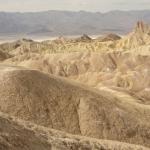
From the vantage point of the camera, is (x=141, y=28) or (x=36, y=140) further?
(x=141, y=28)

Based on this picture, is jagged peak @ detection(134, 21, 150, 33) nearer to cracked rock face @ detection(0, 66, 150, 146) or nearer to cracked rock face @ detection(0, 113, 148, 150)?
cracked rock face @ detection(0, 66, 150, 146)

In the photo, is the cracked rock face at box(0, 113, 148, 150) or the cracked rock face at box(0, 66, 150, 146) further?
the cracked rock face at box(0, 66, 150, 146)

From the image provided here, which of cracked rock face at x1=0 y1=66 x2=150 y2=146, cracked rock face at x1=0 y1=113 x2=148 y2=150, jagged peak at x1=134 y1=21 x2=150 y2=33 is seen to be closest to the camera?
cracked rock face at x1=0 y1=113 x2=148 y2=150

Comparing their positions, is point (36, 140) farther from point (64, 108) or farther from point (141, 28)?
point (141, 28)

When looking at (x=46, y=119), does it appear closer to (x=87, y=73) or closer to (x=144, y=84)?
(x=144, y=84)

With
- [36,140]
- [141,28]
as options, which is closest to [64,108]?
[36,140]

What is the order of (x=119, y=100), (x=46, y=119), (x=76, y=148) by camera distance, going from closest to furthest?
(x=76, y=148), (x=46, y=119), (x=119, y=100)

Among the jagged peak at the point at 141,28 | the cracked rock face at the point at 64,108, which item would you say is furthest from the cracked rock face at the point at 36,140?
the jagged peak at the point at 141,28

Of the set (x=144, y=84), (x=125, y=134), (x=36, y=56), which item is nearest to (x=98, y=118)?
(x=125, y=134)

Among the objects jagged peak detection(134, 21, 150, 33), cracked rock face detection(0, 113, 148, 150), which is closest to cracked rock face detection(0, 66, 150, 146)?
cracked rock face detection(0, 113, 148, 150)

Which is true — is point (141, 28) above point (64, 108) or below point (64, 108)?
below

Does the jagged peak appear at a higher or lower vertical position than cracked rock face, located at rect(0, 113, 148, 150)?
lower
